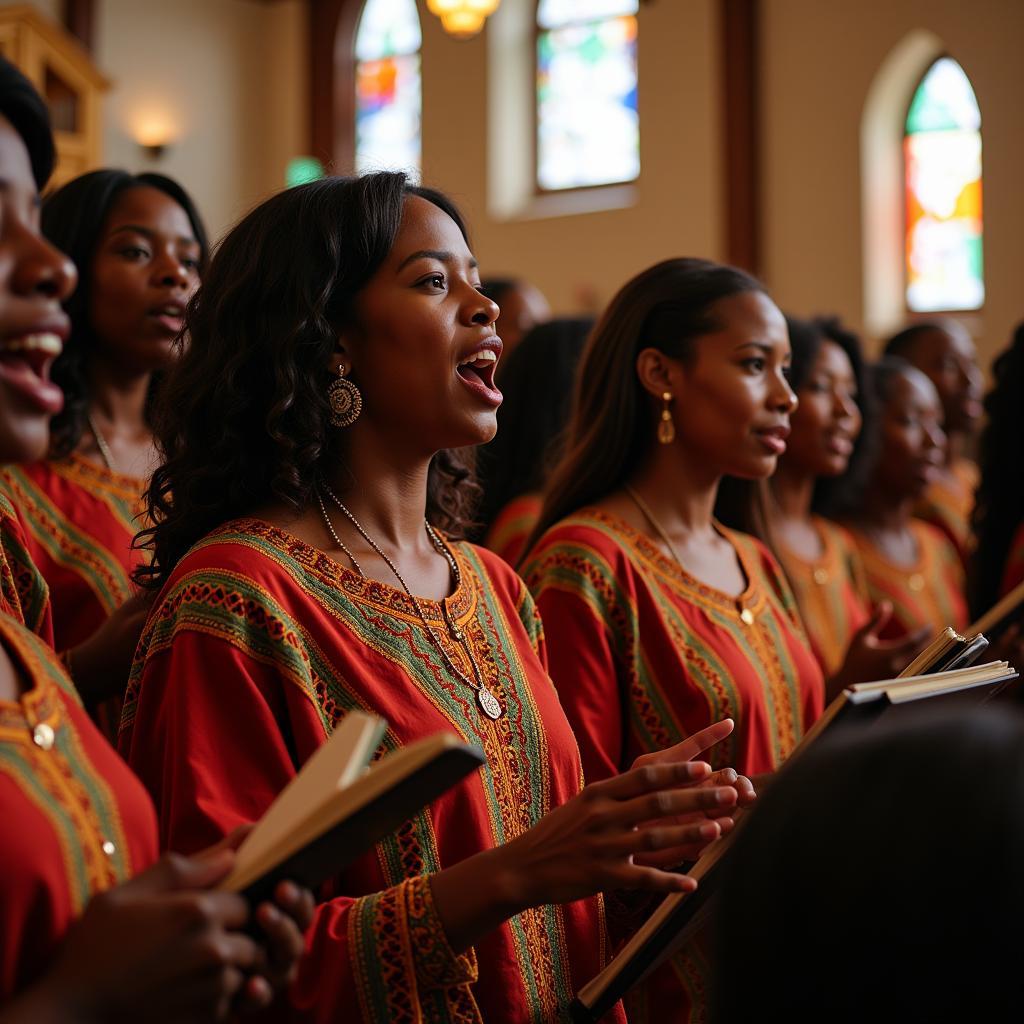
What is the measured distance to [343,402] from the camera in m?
2.06

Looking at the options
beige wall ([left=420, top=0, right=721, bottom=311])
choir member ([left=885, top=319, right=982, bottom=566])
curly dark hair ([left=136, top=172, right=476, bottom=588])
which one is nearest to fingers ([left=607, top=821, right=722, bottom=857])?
curly dark hair ([left=136, top=172, right=476, bottom=588])

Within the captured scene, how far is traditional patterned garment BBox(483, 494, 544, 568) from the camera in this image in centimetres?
359

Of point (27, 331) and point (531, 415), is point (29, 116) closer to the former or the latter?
point (27, 331)

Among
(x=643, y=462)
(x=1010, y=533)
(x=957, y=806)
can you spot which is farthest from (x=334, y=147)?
(x=957, y=806)

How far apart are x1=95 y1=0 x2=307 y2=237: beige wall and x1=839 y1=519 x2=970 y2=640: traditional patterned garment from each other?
325 inches

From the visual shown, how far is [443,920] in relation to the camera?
1573 mm

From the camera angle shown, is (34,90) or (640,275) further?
(640,275)

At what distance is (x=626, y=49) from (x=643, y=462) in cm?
845

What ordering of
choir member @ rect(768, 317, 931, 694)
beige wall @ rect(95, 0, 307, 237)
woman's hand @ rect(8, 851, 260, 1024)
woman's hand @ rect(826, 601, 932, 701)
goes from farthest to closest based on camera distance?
beige wall @ rect(95, 0, 307, 237) → choir member @ rect(768, 317, 931, 694) → woman's hand @ rect(826, 601, 932, 701) → woman's hand @ rect(8, 851, 260, 1024)

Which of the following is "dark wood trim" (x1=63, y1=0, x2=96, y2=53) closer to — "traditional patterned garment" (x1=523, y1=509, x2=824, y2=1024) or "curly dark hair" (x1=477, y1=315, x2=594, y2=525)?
"curly dark hair" (x1=477, y1=315, x2=594, y2=525)

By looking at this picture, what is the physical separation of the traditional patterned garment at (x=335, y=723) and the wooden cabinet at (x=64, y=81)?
766 centimetres

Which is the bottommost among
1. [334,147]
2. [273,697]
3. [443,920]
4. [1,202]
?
[443,920]

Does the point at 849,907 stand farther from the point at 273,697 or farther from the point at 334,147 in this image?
the point at 334,147

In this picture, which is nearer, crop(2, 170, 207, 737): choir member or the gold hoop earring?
crop(2, 170, 207, 737): choir member
